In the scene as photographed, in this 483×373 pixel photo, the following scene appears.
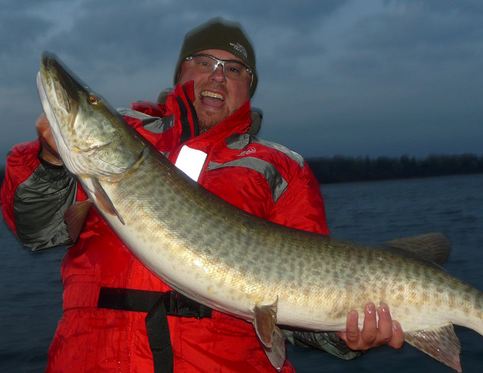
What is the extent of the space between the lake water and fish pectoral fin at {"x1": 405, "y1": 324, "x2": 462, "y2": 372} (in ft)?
9.77

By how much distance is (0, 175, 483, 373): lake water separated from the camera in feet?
26.5

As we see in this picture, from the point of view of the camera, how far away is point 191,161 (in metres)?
3.47

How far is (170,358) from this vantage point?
297cm

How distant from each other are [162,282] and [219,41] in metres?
2.05

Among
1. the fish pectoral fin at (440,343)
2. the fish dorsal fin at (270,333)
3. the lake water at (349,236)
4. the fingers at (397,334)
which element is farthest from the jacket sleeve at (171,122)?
the fish pectoral fin at (440,343)

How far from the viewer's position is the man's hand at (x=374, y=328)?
3.29 metres

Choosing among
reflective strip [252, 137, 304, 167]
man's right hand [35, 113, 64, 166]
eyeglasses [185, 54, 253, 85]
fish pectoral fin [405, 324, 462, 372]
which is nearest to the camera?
man's right hand [35, 113, 64, 166]

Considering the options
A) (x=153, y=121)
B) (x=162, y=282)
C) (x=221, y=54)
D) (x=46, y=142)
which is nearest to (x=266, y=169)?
(x=153, y=121)

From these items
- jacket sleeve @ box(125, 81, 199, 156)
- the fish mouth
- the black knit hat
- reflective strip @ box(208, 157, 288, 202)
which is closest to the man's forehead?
the black knit hat

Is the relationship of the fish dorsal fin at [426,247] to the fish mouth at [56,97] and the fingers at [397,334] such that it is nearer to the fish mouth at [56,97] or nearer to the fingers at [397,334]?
the fingers at [397,334]

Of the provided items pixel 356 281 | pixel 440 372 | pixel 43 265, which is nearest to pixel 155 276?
pixel 356 281

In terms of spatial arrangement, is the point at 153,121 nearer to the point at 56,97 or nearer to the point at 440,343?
the point at 56,97

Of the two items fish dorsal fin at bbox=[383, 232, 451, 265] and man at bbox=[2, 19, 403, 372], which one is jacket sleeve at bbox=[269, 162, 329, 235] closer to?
man at bbox=[2, 19, 403, 372]

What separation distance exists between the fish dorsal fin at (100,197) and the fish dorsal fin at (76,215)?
75mm
